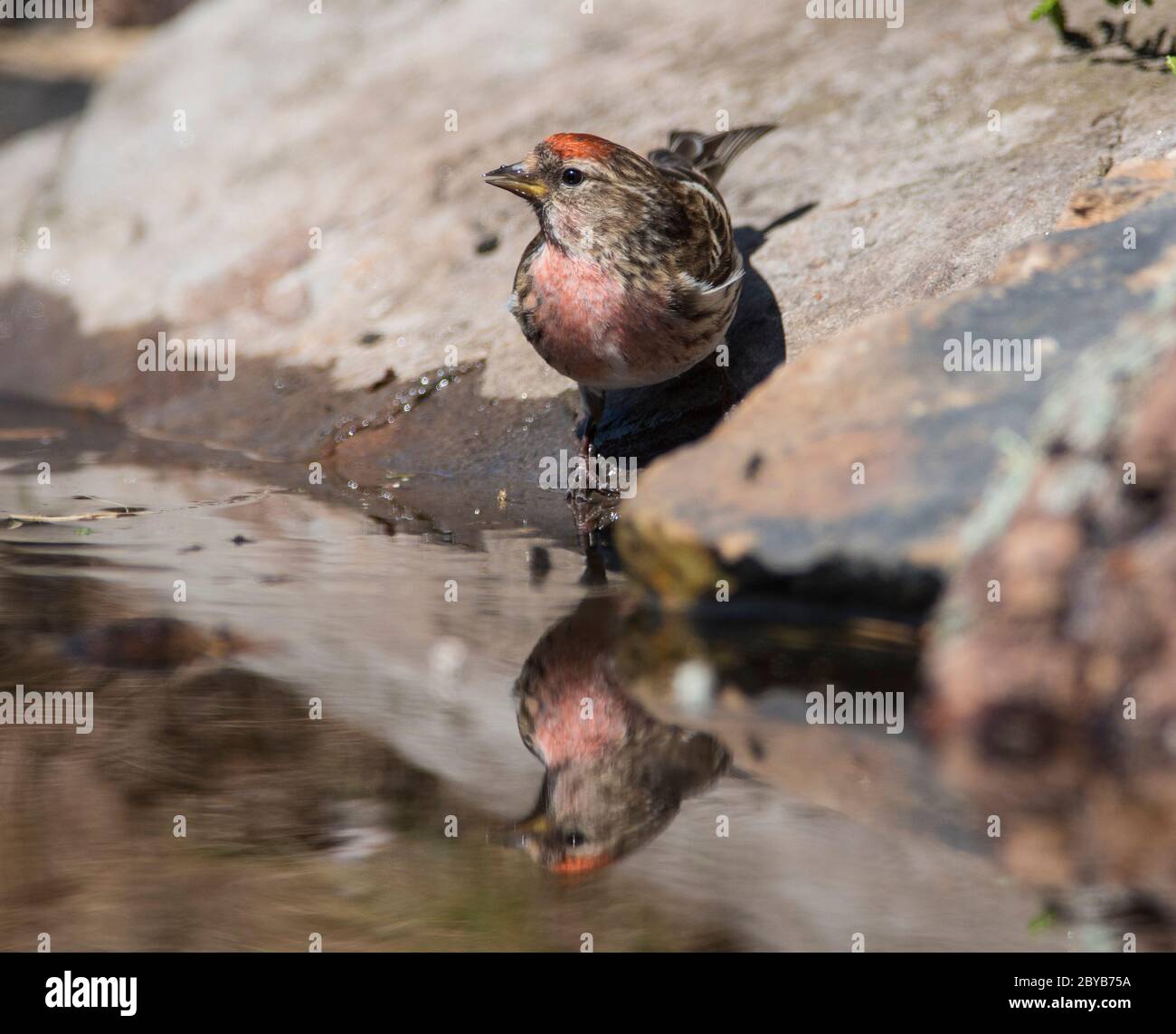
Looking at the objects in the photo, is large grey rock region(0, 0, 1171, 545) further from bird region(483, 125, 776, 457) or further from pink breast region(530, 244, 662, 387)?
pink breast region(530, 244, 662, 387)

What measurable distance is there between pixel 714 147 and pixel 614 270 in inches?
56.8

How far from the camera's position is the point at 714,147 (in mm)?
6336

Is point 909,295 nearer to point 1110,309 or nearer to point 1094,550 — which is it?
point 1110,309

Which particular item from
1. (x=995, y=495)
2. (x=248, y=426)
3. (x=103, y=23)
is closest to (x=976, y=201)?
(x=995, y=495)

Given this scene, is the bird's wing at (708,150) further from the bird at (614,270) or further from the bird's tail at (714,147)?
the bird at (614,270)

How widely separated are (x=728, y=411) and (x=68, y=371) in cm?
448

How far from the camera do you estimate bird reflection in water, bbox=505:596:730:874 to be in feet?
9.68

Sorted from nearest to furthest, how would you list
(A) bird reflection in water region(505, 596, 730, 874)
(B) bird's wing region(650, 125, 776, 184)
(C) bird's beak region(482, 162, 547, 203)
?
(A) bird reflection in water region(505, 596, 730, 874) → (C) bird's beak region(482, 162, 547, 203) → (B) bird's wing region(650, 125, 776, 184)

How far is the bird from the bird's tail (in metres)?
0.77

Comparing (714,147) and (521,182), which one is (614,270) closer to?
(521,182)

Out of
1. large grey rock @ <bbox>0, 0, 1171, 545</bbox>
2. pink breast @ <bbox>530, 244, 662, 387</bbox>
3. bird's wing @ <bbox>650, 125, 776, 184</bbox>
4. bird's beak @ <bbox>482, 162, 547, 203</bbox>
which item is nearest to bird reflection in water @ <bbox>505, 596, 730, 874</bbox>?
large grey rock @ <bbox>0, 0, 1171, 545</bbox>

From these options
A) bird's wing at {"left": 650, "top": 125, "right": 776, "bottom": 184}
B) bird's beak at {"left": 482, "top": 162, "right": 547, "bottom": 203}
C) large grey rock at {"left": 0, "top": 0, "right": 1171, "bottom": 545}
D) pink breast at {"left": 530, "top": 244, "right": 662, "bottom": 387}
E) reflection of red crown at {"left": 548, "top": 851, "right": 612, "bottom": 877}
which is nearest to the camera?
reflection of red crown at {"left": 548, "top": 851, "right": 612, "bottom": 877}

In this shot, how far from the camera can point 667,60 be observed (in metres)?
8.05

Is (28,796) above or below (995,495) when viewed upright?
below
